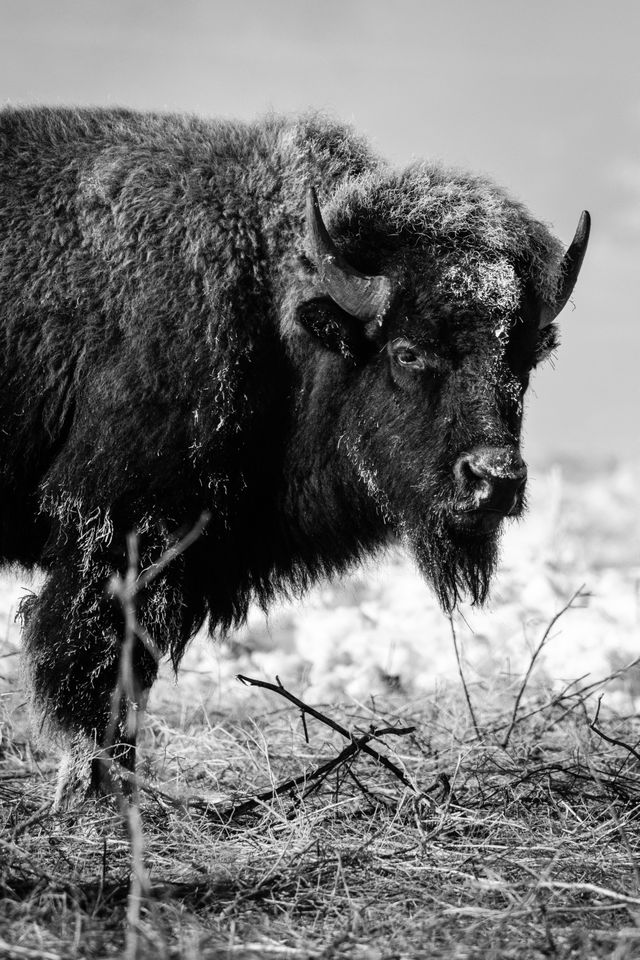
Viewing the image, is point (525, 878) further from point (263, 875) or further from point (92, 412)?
point (92, 412)

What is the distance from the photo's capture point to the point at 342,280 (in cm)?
538

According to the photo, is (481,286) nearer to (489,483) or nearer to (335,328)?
(335,328)

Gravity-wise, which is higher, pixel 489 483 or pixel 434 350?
pixel 434 350

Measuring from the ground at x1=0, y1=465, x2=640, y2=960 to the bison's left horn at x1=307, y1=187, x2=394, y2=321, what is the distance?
5.38 feet

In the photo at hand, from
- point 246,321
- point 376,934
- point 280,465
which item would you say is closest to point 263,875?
point 376,934

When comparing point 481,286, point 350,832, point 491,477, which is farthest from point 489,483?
point 350,832

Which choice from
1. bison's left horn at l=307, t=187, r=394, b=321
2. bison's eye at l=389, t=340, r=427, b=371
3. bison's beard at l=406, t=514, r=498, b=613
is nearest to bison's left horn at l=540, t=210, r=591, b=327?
bison's eye at l=389, t=340, r=427, b=371

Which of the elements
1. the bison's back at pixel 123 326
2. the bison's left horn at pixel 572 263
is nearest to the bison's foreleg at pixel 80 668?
the bison's back at pixel 123 326

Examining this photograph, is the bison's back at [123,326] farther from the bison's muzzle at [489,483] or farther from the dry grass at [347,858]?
the dry grass at [347,858]

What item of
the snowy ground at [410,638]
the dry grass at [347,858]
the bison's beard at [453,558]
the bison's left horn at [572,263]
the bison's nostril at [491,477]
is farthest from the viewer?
the snowy ground at [410,638]

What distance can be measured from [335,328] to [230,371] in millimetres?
619

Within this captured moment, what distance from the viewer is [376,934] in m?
3.49

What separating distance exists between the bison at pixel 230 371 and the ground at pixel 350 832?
2.28 feet

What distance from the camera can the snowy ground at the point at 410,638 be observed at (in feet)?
28.7
